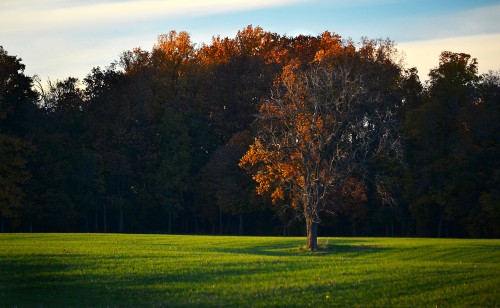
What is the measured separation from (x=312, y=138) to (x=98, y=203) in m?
48.0

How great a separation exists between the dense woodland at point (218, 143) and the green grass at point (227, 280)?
3583 centimetres

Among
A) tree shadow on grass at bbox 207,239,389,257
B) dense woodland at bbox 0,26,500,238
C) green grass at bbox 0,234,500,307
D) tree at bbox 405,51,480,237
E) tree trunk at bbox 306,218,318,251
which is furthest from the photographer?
dense woodland at bbox 0,26,500,238

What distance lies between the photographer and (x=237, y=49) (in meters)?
95.9

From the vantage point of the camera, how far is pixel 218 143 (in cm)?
9050

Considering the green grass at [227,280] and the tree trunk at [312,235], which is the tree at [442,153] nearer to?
the tree trunk at [312,235]

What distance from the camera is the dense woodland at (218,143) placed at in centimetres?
7319

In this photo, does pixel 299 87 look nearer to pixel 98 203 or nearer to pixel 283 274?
pixel 283 274

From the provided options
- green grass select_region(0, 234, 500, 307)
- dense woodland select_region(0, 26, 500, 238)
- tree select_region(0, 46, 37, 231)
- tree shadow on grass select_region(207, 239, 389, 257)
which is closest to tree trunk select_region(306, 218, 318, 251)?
tree shadow on grass select_region(207, 239, 389, 257)

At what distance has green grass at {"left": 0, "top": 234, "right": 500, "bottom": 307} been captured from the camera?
23453 mm

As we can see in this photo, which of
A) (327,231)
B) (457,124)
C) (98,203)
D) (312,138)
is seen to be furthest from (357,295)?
(98,203)

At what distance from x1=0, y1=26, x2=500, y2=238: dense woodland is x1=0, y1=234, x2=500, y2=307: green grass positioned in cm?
3583

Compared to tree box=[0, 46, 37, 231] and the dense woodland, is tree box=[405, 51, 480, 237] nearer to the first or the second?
the dense woodland

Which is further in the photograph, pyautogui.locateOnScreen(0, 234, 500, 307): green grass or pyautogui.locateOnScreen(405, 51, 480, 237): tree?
pyautogui.locateOnScreen(405, 51, 480, 237): tree

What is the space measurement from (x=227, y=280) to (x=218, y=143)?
63644mm
